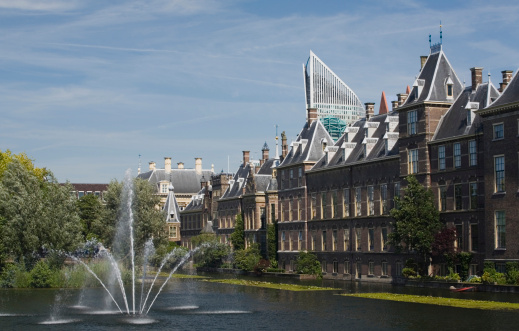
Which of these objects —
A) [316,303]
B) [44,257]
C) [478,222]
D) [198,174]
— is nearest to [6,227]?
[44,257]

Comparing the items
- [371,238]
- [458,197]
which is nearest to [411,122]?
[458,197]

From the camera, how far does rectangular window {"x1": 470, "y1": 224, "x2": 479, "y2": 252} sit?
6500 centimetres

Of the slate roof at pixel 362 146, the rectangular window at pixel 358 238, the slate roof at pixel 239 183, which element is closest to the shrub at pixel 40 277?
the rectangular window at pixel 358 238

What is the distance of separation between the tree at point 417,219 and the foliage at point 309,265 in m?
19.7

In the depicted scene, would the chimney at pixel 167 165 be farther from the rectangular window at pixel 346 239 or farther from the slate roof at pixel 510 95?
the slate roof at pixel 510 95

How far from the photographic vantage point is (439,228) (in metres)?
67.1

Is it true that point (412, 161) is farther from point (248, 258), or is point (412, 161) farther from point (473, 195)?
point (248, 258)

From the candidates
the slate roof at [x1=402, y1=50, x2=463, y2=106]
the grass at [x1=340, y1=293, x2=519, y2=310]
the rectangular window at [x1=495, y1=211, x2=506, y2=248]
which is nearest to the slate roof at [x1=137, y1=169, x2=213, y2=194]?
the slate roof at [x1=402, y1=50, x2=463, y2=106]

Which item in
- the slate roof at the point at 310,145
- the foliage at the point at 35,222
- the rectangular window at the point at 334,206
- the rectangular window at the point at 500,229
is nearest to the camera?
the rectangular window at the point at 500,229

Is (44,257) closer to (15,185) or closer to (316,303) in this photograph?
(15,185)

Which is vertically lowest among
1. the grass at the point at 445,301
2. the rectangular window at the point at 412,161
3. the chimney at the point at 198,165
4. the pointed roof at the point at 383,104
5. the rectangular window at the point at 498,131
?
the grass at the point at 445,301

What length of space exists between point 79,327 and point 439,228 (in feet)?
115

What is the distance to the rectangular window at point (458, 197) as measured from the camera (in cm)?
6656

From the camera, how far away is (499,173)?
6159cm
